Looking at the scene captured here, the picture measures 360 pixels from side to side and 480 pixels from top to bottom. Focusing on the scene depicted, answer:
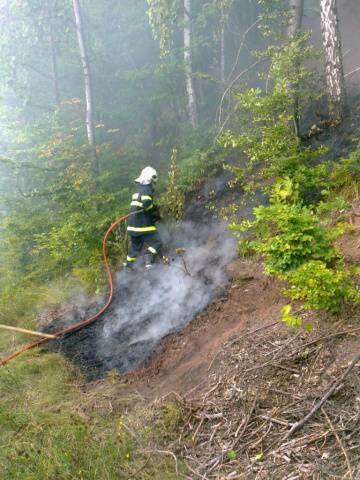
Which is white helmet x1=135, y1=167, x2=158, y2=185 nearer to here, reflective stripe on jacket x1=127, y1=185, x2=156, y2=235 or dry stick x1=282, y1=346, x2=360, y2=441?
reflective stripe on jacket x1=127, y1=185, x2=156, y2=235

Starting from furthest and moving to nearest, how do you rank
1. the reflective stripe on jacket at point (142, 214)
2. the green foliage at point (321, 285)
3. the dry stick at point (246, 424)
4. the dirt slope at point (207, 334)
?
the reflective stripe on jacket at point (142, 214) < the dirt slope at point (207, 334) < the green foliage at point (321, 285) < the dry stick at point (246, 424)

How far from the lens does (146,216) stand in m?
6.93

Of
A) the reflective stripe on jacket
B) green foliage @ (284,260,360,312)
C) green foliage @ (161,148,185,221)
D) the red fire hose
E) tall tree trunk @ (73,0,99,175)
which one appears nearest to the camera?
green foliage @ (284,260,360,312)

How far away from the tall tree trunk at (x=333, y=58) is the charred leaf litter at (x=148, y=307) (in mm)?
2793

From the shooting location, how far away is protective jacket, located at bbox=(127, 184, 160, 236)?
6812mm

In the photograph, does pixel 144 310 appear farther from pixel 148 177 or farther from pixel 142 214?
pixel 148 177

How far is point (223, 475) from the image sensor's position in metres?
2.79

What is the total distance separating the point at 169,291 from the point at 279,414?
336 cm

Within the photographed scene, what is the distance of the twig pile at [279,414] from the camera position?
103 inches

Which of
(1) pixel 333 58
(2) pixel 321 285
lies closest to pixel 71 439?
(2) pixel 321 285

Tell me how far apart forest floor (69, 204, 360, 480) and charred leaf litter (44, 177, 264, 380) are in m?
0.43

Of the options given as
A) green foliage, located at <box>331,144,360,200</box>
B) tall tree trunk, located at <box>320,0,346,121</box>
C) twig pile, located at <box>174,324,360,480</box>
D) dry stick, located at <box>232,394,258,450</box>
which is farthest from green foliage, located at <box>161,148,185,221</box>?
dry stick, located at <box>232,394,258,450</box>

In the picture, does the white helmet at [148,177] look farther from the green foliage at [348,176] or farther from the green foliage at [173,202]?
the green foliage at [348,176]

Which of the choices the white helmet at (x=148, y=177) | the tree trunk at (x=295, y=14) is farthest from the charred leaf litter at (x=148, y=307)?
the tree trunk at (x=295, y=14)
